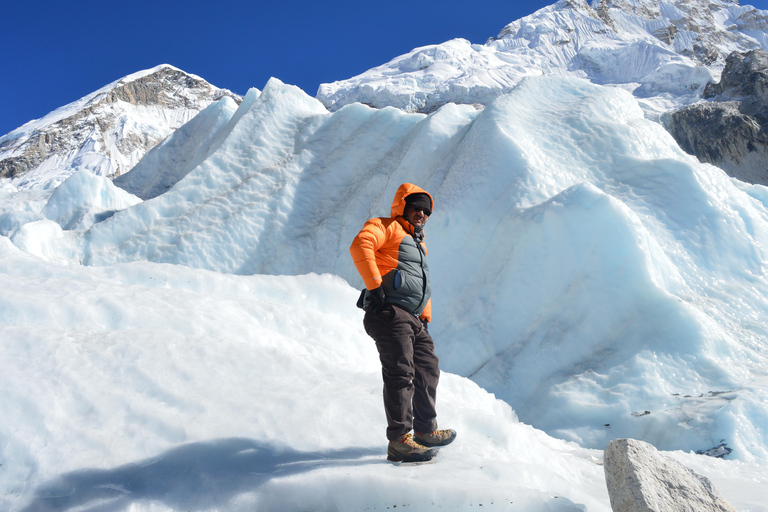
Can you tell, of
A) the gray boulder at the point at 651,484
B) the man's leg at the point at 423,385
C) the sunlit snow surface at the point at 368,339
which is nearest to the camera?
the gray boulder at the point at 651,484

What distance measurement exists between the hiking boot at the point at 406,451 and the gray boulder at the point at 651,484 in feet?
2.59

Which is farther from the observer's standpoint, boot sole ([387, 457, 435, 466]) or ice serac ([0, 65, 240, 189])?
ice serac ([0, 65, 240, 189])

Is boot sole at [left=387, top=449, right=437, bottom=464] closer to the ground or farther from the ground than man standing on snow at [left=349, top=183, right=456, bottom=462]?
closer to the ground

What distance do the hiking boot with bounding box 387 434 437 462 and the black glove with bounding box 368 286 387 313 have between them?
598 mm

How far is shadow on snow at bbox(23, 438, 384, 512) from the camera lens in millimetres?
2018

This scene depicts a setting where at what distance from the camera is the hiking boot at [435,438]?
252 cm

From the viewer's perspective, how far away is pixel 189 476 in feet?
7.09

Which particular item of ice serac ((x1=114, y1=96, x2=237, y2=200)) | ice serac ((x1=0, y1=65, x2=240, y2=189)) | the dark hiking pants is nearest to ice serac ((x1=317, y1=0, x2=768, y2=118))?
ice serac ((x1=0, y1=65, x2=240, y2=189))

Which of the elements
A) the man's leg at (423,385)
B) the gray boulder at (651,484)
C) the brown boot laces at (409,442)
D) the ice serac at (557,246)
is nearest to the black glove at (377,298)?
the man's leg at (423,385)

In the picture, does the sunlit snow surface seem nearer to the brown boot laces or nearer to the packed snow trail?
the packed snow trail

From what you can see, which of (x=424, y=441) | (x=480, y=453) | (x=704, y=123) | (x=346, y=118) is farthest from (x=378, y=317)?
(x=704, y=123)

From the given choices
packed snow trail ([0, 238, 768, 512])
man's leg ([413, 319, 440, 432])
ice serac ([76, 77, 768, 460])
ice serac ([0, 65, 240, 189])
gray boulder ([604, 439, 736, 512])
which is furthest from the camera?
ice serac ([0, 65, 240, 189])

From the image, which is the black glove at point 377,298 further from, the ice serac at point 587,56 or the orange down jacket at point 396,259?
the ice serac at point 587,56

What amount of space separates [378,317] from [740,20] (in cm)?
10661
